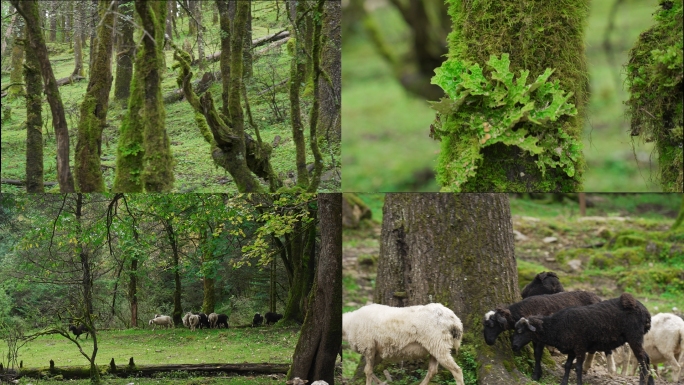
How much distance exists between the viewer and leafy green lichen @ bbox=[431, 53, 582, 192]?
3.68 m

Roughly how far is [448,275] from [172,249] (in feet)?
7.62

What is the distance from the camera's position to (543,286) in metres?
5.27

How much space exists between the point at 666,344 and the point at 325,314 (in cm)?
273

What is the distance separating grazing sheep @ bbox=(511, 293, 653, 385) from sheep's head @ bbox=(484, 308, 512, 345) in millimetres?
101

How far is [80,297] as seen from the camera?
521cm

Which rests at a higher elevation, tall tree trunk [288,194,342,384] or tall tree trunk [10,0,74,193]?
tall tree trunk [10,0,74,193]

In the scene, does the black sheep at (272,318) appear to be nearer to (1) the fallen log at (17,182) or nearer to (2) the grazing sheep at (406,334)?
(2) the grazing sheep at (406,334)

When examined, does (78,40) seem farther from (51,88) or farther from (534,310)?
(534,310)

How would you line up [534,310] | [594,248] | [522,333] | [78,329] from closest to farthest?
[522,333] < [534,310] < [78,329] < [594,248]

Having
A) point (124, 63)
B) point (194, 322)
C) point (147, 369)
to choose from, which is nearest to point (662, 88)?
point (124, 63)

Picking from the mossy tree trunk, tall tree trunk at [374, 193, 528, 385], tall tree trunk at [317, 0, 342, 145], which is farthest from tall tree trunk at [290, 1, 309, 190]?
the mossy tree trunk

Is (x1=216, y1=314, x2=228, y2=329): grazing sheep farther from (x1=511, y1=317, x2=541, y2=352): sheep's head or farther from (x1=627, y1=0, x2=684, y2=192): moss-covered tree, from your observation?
(x1=627, y1=0, x2=684, y2=192): moss-covered tree

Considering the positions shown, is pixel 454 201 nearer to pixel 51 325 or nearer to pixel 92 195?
pixel 92 195

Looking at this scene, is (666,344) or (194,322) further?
(194,322)
